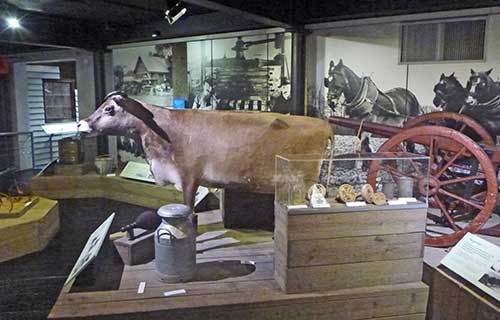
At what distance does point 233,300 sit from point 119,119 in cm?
145

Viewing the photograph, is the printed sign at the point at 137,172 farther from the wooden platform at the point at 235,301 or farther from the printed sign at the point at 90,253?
the wooden platform at the point at 235,301

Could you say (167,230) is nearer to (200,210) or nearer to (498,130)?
(200,210)

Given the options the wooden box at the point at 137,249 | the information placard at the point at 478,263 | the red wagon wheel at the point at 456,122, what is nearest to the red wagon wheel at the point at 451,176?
the red wagon wheel at the point at 456,122

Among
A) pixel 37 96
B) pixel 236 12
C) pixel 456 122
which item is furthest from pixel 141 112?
pixel 37 96

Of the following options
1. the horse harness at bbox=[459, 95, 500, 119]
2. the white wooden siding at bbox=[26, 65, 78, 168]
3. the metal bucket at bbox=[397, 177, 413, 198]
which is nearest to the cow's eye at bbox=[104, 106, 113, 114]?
the metal bucket at bbox=[397, 177, 413, 198]

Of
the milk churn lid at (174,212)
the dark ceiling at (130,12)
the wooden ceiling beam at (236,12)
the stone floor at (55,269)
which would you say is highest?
the dark ceiling at (130,12)

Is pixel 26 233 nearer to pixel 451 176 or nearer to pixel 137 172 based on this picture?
pixel 137 172

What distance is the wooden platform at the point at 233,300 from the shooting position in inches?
97.8

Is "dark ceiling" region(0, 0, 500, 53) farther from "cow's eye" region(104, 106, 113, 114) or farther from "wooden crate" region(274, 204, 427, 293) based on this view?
"wooden crate" region(274, 204, 427, 293)

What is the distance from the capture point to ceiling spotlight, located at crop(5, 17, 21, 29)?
5.11 m

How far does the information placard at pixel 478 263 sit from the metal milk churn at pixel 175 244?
5.15 feet

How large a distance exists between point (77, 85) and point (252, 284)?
4.99m

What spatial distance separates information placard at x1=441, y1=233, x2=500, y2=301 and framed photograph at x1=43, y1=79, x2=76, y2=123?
6.27 meters

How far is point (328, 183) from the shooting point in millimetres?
2867
